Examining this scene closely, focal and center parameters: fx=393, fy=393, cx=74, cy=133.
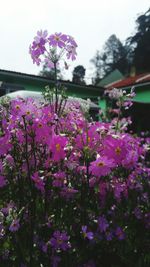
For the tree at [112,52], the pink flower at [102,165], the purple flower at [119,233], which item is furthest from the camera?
the tree at [112,52]

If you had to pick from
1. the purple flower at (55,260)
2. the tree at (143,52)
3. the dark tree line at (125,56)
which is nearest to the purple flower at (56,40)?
the purple flower at (55,260)

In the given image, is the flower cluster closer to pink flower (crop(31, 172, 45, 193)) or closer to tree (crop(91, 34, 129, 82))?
pink flower (crop(31, 172, 45, 193))

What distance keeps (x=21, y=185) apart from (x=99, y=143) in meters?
0.53

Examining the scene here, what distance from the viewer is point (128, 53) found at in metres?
69.0

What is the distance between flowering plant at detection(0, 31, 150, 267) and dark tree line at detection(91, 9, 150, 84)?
34486mm

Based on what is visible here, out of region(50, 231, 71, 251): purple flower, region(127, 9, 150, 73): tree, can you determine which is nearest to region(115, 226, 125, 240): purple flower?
region(50, 231, 71, 251): purple flower

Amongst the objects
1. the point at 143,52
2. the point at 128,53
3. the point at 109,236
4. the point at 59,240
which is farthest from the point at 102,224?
the point at 128,53

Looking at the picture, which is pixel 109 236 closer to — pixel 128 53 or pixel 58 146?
pixel 58 146

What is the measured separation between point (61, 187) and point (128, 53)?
226 feet

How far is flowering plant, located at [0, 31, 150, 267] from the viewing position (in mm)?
2057

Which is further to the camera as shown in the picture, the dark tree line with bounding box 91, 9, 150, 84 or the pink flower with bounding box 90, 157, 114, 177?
Answer: the dark tree line with bounding box 91, 9, 150, 84

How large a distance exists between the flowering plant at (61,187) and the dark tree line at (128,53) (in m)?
34.5

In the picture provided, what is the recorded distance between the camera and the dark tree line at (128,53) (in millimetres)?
52000

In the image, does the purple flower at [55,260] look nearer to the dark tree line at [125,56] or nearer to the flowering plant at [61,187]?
the flowering plant at [61,187]
